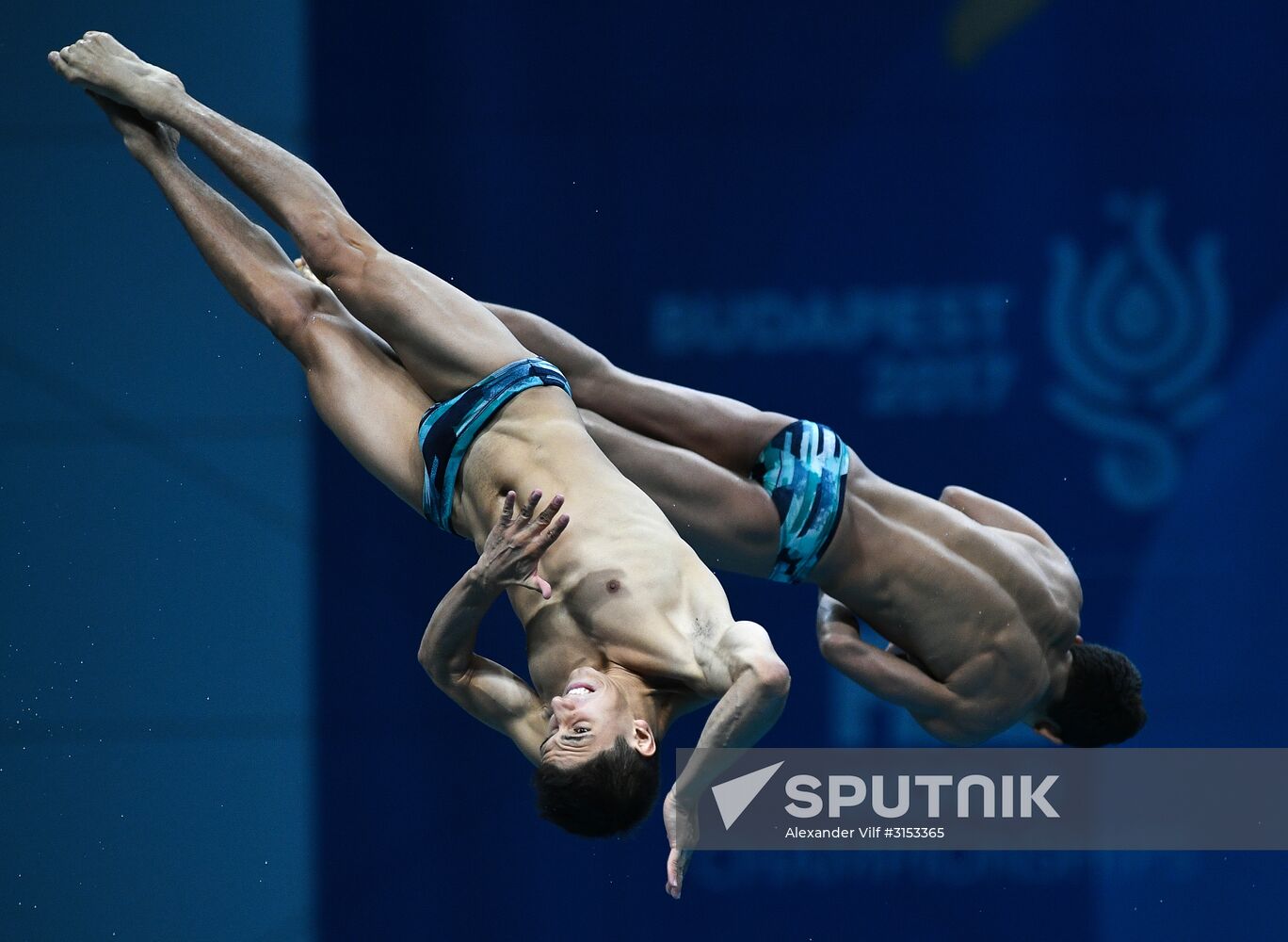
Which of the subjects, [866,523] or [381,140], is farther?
[381,140]

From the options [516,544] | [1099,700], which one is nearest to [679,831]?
[516,544]

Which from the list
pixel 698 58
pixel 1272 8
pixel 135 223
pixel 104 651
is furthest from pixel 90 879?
pixel 1272 8

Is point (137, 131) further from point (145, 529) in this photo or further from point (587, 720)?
point (145, 529)

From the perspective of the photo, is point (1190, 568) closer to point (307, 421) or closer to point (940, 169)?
point (940, 169)

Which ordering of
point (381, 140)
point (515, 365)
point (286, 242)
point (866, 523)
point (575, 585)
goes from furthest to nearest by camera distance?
1. point (286, 242)
2. point (381, 140)
3. point (866, 523)
4. point (515, 365)
5. point (575, 585)

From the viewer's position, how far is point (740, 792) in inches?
238

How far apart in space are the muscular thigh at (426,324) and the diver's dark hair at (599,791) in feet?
3.39

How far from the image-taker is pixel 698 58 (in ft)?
21.0

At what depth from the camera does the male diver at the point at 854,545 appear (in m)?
4.77

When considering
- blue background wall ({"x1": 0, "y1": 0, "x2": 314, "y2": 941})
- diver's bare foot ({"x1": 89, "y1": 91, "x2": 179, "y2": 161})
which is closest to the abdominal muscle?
diver's bare foot ({"x1": 89, "y1": 91, "x2": 179, "y2": 161})

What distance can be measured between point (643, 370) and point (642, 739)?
2579mm

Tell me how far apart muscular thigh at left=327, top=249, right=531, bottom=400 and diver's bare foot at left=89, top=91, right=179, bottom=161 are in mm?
659

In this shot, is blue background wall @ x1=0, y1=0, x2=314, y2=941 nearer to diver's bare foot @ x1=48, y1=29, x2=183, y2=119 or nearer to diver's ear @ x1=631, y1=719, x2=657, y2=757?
diver's bare foot @ x1=48, y1=29, x2=183, y2=119

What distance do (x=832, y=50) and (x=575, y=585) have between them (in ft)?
10.5
